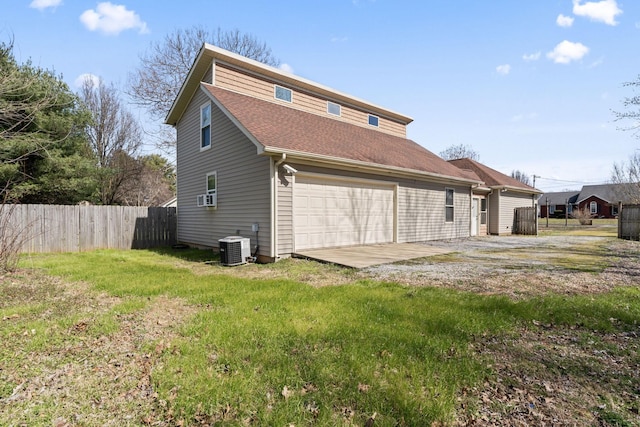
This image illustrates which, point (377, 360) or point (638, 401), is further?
point (377, 360)

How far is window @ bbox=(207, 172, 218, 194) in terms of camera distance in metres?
10.7

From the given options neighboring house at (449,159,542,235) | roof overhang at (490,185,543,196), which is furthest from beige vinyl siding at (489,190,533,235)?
roof overhang at (490,185,543,196)

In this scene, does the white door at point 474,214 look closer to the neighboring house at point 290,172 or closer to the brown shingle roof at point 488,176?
the neighboring house at point 290,172

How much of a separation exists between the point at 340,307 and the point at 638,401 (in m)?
2.93

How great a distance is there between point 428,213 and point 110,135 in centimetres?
2252

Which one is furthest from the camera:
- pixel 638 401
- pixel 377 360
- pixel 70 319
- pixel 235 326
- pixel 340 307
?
pixel 340 307

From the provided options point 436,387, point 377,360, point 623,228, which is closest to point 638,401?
point 436,387

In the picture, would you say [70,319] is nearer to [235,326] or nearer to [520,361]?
[235,326]

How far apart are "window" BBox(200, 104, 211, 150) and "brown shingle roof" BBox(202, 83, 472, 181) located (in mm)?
838

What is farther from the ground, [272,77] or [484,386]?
[272,77]

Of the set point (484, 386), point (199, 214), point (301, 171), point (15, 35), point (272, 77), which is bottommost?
point (484, 386)

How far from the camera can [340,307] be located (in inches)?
175

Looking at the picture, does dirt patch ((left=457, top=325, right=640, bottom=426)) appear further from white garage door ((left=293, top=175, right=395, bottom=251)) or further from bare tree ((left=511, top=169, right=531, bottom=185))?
bare tree ((left=511, top=169, right=531, bottom=185))

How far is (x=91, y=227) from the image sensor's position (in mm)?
11641
